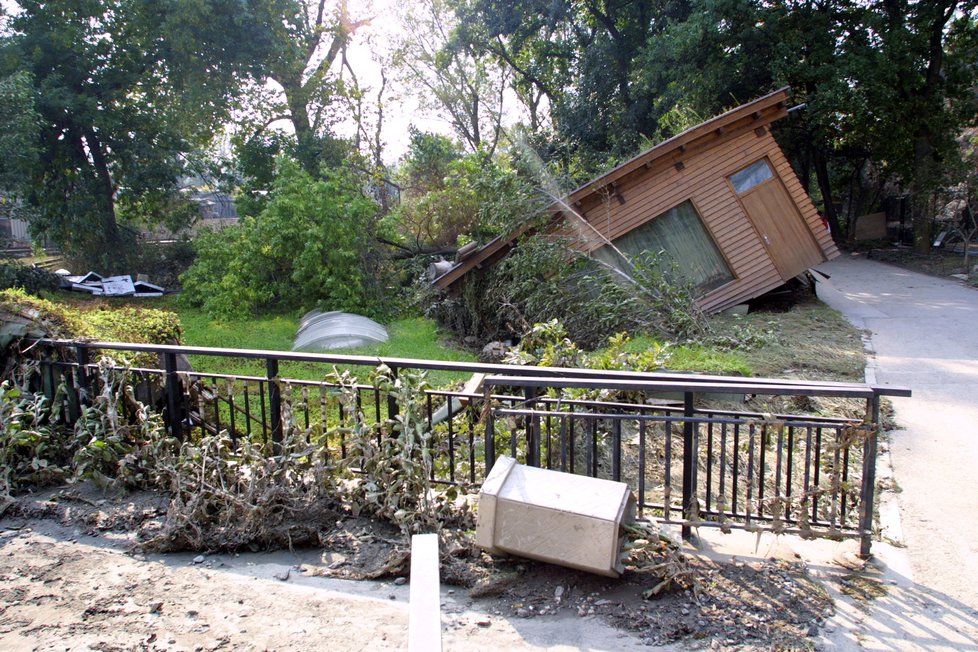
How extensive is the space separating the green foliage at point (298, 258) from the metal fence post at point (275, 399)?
36.6ft

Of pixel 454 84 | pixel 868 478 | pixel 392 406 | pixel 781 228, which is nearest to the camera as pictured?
pixel 868 478

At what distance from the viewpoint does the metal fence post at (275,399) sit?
4.55 m

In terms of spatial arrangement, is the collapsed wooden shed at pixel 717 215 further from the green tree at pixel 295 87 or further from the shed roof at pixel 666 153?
the green tree at pixel 295 87

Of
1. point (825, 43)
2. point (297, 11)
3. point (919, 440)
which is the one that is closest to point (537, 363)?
point (919, 440)

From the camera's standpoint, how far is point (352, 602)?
332cm

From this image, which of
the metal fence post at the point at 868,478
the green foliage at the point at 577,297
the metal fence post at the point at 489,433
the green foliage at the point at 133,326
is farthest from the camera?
the green foliage at the point at 577,297

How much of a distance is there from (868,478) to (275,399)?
347 centimetres

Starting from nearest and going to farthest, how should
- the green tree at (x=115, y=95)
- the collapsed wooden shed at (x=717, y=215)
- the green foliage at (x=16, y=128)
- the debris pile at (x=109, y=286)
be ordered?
the collapsed wooden shed at (x=717, y=215), the green foliage at (x=16, y=128), the debris pile at (x=109, y=286), the green tree at (x=115, y=95)

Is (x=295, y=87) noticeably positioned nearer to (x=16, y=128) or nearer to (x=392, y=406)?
(x=16, y=128)

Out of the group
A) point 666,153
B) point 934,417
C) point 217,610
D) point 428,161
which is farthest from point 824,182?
point 217,610

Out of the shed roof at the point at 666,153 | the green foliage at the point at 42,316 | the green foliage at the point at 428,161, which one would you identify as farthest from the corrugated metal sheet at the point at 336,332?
the green foliage at the point at 428,161

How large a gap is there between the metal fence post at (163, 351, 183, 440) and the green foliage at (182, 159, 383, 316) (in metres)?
10.7

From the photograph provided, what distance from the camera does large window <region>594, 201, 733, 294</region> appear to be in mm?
12836

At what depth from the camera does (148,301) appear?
1892 cm
